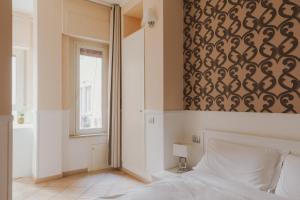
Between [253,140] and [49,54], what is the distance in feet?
10.2

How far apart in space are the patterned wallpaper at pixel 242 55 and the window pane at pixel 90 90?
70.5 inches

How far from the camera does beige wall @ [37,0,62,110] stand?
10.4 feet

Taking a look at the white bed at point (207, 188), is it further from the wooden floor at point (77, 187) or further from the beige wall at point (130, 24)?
the beige wall at point (130, 24)

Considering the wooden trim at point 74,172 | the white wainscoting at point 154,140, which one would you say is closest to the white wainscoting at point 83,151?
the wooden trim at point 74,172

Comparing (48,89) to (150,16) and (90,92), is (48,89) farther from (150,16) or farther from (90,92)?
(150,16)

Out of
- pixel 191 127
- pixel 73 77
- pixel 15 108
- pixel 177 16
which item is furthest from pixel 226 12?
pixel 15 108

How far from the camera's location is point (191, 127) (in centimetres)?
280

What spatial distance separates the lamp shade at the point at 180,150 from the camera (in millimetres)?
2547

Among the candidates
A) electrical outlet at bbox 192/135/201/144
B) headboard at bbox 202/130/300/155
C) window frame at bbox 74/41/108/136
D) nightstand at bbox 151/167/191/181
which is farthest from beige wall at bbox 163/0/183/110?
window frame at bbox 74/41/108/136

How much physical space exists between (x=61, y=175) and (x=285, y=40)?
3.55 m

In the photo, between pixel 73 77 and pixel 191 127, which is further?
pixel 73 77

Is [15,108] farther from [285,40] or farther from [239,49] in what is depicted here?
[285,40]

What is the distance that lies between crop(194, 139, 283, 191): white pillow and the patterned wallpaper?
1.38 ft

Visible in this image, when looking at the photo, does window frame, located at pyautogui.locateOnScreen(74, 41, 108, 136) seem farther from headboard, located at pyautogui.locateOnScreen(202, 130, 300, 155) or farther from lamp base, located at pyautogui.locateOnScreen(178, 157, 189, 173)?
headboard, located at pyautogui.locateOnScreen(202, 130, 300, 155)
